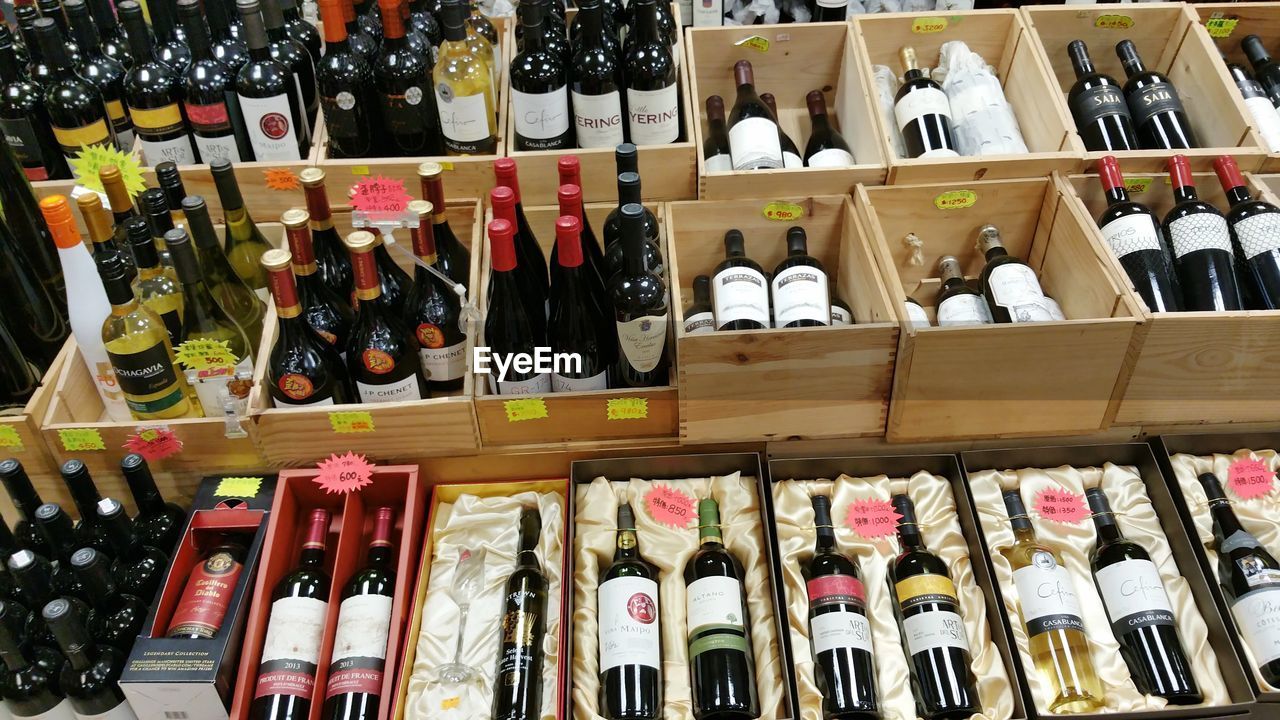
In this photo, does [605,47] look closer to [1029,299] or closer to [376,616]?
[1029,299]

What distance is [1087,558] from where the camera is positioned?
5.62 ft

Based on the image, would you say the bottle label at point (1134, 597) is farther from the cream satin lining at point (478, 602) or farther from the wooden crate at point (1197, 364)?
the cream satin lining at point (478, 602)

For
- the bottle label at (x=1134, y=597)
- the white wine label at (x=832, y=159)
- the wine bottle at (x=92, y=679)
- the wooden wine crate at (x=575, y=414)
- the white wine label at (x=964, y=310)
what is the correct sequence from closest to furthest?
the wine bottle at (x=92, y=679), the bottle label at (x=1134, y=597), the wooden wine crate at (x=575, y=414), the white wine label at (x=964, y=310), the white wine label at (x=832, y=159)

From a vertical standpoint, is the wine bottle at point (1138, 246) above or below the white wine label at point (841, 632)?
above

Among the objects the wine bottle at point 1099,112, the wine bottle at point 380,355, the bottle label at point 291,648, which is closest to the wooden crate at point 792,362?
A: the wine bottle at point 380,355

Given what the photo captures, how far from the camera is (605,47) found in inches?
76.2

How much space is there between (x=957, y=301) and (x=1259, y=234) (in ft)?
1.86

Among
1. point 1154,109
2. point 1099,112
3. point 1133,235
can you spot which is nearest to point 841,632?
point 1133,235

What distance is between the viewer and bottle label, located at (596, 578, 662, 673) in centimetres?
153

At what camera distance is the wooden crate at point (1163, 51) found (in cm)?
205

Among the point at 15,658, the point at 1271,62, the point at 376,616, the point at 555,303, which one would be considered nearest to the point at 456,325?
the point at 555,303

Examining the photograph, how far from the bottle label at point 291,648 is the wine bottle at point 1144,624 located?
1.38m

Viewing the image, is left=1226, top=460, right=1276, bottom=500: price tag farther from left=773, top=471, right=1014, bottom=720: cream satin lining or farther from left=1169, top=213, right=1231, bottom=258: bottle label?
left=773, top=471, right=1014, bottom=720: cream satin lining

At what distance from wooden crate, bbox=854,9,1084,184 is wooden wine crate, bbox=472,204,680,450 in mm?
614
